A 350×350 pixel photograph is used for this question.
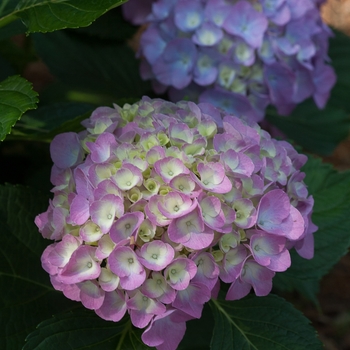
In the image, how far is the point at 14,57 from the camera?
190 centimetres

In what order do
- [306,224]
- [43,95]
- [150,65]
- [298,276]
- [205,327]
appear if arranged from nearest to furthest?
[306,224] < [298,276] < [205,327] < [150,65] < [43,95]

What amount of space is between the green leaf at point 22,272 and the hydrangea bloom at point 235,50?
534mm

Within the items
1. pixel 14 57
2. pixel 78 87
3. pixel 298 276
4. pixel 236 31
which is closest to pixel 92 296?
pixel 298 276

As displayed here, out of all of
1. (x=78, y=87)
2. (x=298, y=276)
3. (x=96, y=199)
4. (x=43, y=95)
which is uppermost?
(x=96, y=199)

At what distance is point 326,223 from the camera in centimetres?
120

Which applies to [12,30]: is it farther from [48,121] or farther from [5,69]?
[5,69]

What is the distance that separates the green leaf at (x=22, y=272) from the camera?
1.00m

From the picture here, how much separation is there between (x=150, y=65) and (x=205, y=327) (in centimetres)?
68

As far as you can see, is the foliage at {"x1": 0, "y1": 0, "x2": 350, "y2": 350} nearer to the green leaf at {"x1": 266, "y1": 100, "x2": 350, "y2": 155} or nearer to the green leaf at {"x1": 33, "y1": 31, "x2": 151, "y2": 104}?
the green leaf at {"x1": 33, "y1": 31, "x2": 151, "y2": 104}

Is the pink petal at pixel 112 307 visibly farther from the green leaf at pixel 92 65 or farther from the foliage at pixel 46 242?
the green leaf at pixel 92 65

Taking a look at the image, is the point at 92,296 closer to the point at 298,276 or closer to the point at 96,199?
the point at 96,199

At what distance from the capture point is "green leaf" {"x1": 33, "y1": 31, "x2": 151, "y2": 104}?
1754 mm

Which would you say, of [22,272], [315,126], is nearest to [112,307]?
[22,272]

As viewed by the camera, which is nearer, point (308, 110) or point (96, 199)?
point (96, 199)
